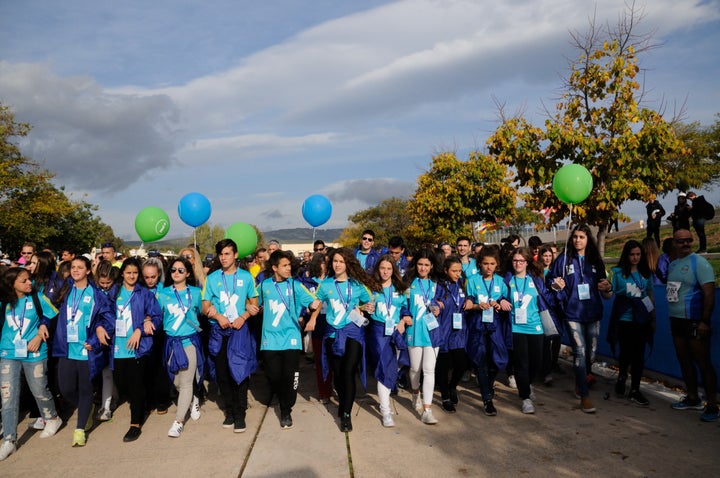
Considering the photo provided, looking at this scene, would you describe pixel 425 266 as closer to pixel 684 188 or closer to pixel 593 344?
pixel 593 344

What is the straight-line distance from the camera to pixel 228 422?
18.1 feet

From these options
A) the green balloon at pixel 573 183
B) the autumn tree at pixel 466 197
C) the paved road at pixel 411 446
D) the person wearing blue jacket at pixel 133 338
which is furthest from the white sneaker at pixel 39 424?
the autumn tree at pixel 466 197

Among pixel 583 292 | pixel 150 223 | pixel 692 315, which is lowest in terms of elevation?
pixel 692 315

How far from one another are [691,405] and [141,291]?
576 centimetres

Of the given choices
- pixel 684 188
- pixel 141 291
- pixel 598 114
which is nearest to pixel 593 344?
pixel 141 291

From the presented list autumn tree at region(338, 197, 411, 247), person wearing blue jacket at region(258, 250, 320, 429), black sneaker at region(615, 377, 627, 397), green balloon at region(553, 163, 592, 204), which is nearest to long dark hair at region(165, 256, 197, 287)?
person wearing blue jacket at region(258, 250, 320, 429)

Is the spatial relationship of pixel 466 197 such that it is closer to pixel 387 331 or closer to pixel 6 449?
pixel 387 331

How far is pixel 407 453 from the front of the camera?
15.0 feet

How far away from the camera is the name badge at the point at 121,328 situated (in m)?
5.29

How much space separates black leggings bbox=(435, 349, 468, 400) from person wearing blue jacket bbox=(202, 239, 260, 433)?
2.07 m

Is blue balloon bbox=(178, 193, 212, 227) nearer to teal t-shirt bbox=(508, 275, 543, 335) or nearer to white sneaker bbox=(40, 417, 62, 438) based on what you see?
white sneaker bbox=(40, 417, 62, 438)

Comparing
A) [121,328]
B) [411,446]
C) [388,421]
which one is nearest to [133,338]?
[121,328]

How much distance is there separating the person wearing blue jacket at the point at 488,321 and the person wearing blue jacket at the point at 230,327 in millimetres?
2356

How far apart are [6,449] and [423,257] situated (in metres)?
4.36
